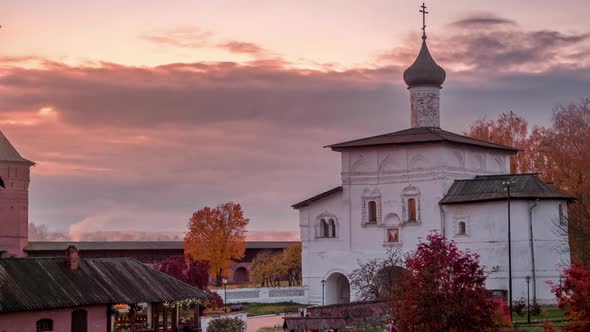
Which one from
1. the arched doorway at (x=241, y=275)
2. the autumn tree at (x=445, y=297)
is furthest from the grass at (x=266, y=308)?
the arched doorway at (x=241, y=275)

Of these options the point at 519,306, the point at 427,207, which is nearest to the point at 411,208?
the point at 427,207

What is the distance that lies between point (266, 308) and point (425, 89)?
546 inches

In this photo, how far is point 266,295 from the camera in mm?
50531

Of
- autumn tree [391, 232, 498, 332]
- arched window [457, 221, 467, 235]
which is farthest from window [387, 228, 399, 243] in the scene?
autumn tree [391, 232, 498, 332]

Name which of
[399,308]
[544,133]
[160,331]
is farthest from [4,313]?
[544,133]

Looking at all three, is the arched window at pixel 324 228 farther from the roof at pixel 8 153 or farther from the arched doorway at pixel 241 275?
the roof at pixel 8 153

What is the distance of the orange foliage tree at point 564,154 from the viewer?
40.2 meters

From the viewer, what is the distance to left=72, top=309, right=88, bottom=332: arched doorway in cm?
2750

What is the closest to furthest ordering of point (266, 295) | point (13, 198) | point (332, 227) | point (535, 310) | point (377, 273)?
point (535, 310), point (377, 273), point (332, 227), point (266, 295), point (13, 198)

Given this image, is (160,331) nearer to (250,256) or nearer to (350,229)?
(350,229)

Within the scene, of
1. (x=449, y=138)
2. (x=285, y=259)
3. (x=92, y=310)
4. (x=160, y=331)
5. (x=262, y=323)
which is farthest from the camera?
(x=285, y=259)

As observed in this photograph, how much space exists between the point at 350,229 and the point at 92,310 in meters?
21.0

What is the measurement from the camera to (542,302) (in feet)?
134

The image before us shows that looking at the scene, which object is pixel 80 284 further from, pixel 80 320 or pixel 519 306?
pixel 519 306
